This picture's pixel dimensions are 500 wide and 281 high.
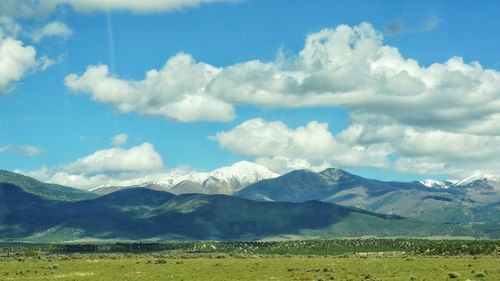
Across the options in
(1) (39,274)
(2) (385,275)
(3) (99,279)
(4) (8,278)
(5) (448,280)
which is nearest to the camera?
(5) (448,280)

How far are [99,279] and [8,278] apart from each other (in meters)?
19.7

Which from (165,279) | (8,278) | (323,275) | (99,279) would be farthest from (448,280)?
(8,278)

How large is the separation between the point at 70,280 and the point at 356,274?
4742 cm

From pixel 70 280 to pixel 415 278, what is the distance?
56.4 m

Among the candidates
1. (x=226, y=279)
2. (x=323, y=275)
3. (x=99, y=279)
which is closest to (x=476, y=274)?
(x=323, y=275)

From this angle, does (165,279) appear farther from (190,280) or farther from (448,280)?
(448,280)

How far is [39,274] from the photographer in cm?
13225

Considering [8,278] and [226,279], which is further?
[8,278]

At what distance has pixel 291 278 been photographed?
10688 centimetres

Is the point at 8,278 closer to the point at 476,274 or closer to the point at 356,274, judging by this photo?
the point at 356,274

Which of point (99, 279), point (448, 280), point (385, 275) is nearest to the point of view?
point (448, 280)

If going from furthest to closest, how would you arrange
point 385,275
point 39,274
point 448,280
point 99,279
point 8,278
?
point 39,274
point 8,278
point 99,279
point 385,275
point 448,280

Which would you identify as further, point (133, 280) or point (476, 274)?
point (133, 280)

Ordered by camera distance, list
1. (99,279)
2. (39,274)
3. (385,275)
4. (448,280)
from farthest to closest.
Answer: (39,274) < (99,279) < (385,275) < (448,280)
